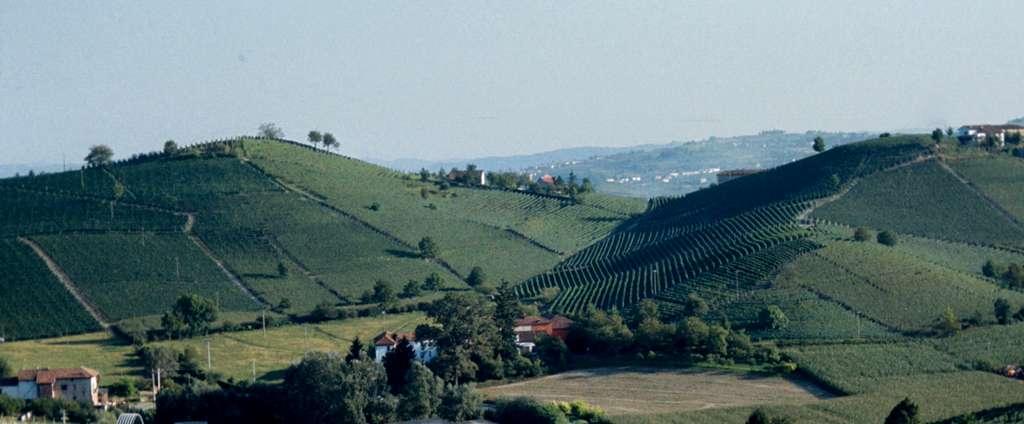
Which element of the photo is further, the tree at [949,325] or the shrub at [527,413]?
the tree at [949,325]

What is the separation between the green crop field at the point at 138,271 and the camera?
80375mm

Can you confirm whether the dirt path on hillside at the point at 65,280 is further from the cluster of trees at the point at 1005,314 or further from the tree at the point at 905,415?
the tree at the point at 905,415

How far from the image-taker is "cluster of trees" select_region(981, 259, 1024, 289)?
7325 cm

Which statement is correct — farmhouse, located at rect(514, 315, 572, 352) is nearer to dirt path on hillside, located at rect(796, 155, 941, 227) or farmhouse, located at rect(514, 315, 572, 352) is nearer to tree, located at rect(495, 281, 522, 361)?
tree, located at rect(495, 281, 522, 361)

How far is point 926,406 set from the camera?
172ft

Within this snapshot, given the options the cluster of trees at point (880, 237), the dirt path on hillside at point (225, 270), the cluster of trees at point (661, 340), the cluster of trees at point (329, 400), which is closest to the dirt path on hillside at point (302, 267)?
the dirt path on hillside at point (225, 270)

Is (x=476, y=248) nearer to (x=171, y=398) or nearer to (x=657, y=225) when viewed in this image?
(x=657, y=225)

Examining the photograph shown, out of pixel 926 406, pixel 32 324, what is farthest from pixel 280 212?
pixel 926 406

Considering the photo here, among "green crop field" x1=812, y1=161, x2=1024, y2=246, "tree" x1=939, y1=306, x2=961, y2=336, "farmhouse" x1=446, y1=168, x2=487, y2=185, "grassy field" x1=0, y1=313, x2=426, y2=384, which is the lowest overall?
"grassy field" x1=0, y1=313, x2=426, y2=384

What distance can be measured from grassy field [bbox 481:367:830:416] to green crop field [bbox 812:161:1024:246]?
29.1 m

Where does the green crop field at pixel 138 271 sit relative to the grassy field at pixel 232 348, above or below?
above

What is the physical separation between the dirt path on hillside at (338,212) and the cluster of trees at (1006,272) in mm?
29462

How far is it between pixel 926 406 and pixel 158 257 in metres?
49.4

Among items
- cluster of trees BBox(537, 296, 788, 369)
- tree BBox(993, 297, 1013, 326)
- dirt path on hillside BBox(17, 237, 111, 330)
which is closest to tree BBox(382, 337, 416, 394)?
cluster of trees BBox(537, 296, 788, 369)
